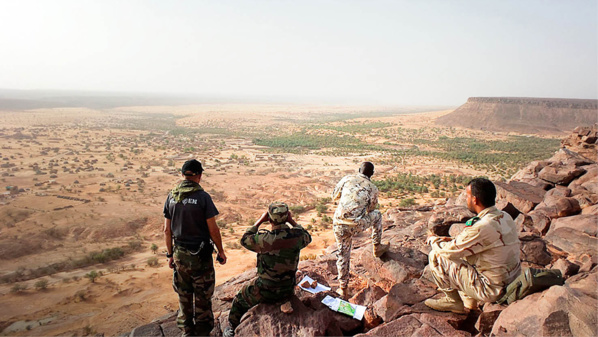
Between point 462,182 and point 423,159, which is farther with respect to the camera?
point 423,159

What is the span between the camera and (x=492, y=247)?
3.17 metres

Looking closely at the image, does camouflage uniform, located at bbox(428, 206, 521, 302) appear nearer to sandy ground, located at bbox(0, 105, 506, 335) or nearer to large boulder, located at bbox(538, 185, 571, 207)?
large boulder, located at bbox(538, 185, 571, 207)

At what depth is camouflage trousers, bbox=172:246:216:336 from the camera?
Result: 382cm

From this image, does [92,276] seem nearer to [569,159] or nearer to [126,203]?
[126,203]

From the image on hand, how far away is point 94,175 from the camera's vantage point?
67.6 ft

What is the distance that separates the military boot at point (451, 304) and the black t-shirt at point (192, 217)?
9.68 feet

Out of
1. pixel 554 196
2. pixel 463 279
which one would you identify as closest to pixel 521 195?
pixel 554 196

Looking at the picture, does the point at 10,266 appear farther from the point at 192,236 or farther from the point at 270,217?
the point at 270,217

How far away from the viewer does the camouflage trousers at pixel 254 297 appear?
364 cm

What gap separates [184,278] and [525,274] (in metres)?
3.98

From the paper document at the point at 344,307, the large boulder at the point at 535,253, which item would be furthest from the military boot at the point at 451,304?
the large boulder at the point at 535,253

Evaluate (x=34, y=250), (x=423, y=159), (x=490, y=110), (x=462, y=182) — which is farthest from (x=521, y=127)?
(x=34, y=250)

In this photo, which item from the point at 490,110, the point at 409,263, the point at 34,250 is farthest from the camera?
the point at 490,110

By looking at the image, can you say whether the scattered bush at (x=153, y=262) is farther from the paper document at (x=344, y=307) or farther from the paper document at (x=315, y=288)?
the paper document at (x=344, y=307)
